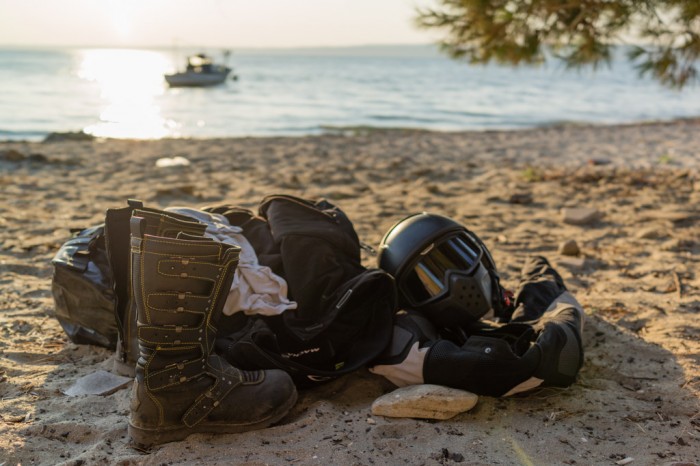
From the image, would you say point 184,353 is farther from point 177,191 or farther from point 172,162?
point 172,162

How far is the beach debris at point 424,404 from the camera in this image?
2777 mm

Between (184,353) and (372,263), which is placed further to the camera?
(372,263)

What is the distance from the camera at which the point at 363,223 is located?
6.21 m

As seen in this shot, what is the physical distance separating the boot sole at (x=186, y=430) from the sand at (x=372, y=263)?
0.11ft

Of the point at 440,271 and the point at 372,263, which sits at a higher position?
the point at 440,271

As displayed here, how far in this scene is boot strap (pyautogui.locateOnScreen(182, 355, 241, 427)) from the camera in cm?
266

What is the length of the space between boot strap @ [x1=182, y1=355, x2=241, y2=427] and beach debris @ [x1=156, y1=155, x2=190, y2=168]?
7437 mm

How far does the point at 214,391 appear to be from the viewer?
8.87ft

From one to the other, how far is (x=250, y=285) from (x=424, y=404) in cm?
98

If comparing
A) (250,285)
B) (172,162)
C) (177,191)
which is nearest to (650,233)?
(250,285)

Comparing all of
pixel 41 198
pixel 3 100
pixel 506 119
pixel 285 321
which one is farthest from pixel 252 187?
pixel 3 100

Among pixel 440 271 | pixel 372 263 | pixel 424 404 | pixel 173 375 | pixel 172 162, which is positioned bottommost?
pixel 172 162

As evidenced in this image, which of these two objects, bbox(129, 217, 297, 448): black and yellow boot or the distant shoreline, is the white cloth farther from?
the distant shoreline

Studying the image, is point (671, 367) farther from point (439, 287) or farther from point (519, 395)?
point (439, 287)
